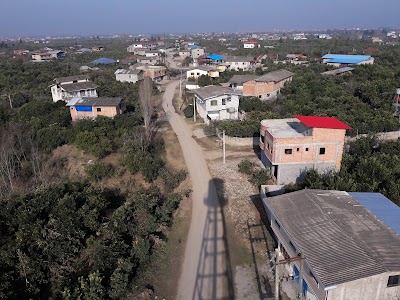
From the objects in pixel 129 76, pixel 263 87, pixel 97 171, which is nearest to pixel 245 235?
pixel 97 171

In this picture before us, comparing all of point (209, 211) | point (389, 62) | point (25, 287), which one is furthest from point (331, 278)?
point (389, 62)

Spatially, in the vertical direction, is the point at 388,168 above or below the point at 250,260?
above

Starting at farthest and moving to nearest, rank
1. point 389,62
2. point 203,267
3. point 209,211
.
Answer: point 389,62 < point 209,211 < point 203,267

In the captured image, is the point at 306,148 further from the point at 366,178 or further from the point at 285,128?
the point at 366,178

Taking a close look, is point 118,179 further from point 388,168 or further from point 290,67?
point 290,67

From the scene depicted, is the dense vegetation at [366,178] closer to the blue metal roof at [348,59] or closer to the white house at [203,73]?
the white house at [203,73]

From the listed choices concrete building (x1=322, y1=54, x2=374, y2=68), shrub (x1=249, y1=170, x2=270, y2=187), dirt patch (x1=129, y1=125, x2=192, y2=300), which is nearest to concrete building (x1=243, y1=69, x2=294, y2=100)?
shrub (x1=249, y1=170, x2=270, y2=187)
